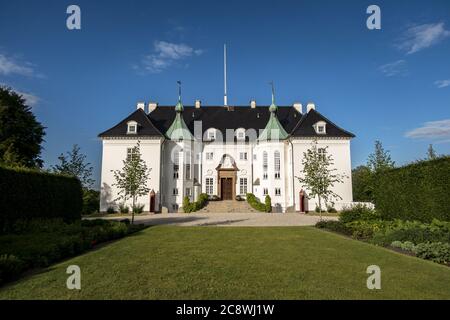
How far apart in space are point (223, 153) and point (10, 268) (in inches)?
1218

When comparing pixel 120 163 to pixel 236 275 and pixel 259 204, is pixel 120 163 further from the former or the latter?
pixel 236 275

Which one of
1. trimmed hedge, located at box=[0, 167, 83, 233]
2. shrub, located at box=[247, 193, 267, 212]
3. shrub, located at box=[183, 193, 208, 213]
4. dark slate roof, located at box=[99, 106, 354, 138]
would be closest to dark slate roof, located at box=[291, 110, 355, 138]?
dark slate roof, located at box=[99, 106, 354, 138]

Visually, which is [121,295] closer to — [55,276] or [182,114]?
[55,276]

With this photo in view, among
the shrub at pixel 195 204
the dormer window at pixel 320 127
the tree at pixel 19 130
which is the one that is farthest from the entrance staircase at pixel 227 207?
the tree at pixel 19 130

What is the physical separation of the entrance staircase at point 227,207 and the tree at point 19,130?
62.4ft

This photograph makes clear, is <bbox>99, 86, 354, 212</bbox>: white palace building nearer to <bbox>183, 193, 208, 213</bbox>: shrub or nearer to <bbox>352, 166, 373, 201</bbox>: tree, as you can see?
<bbox>183, 193, 208, 213</bbox>: shrub

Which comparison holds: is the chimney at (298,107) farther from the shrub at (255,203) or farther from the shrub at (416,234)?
the shrub at (416,234)

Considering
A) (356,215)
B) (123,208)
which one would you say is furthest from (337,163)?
(123,208)

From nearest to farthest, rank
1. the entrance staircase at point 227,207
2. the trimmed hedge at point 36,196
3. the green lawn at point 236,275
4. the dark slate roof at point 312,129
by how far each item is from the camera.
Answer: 1. the green lawn at point 236,275
2. the trimmed hedge at point 36,196
3. the entrance staircase at point 227,207
4. the dark slate roof at point 312,129

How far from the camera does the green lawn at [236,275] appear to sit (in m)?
5.76

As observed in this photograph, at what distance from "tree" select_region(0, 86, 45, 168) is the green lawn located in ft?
86.1

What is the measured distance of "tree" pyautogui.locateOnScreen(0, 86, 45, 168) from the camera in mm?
29922

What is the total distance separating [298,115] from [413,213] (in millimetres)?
25155
